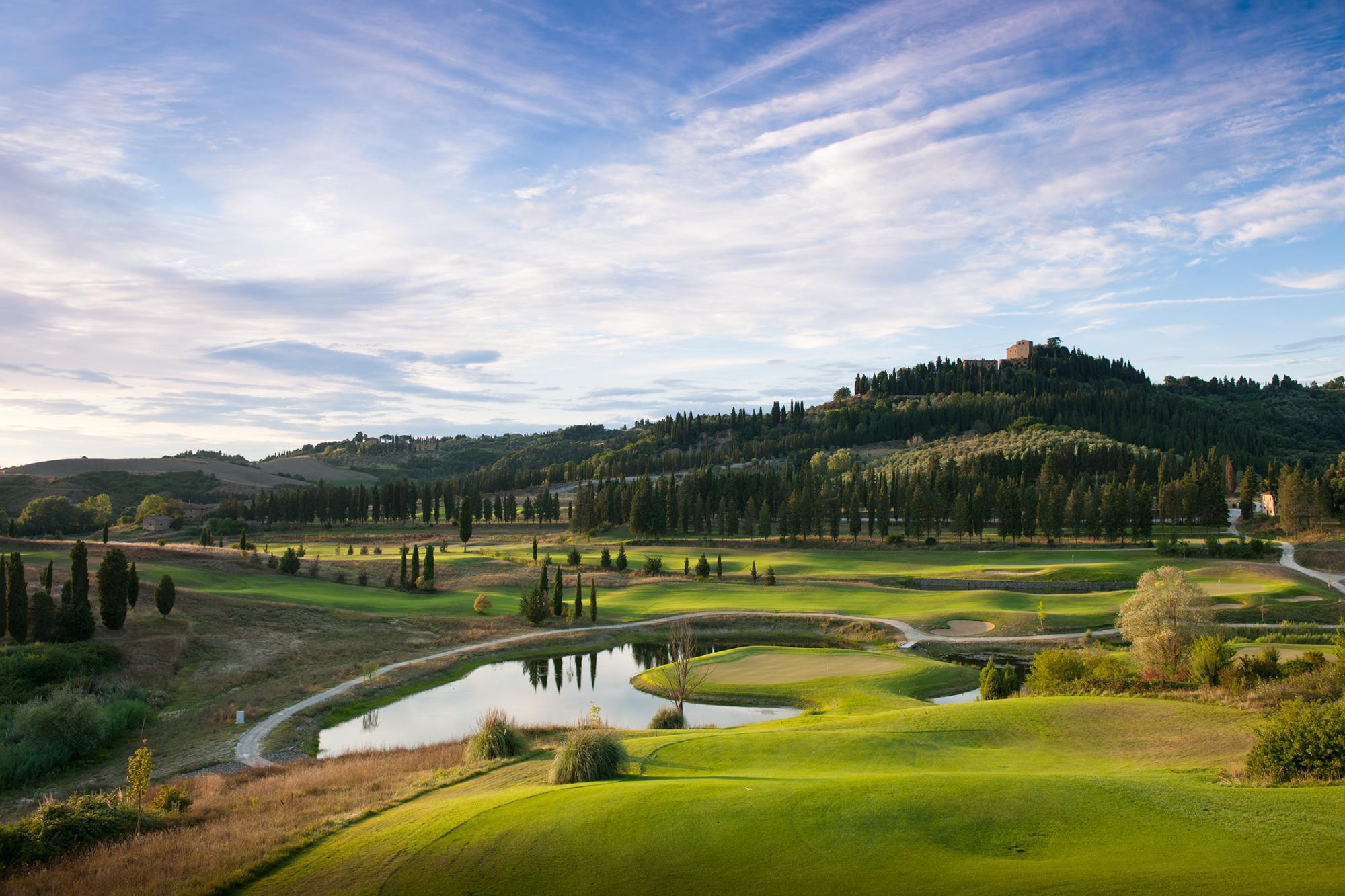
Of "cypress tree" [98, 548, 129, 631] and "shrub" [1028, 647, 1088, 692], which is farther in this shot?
"cypress tree" [98, 548, 129, 631]

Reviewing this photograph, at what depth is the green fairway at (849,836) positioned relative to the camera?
10.3 m

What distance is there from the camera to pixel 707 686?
130 feet

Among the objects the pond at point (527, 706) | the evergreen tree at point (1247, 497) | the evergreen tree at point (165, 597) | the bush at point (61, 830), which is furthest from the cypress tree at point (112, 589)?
the evergreen tree at point (1247, 497)

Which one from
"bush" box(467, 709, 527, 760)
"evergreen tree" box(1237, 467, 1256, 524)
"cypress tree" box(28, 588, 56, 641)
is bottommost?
"bush" box(467, 709, 527, 760)

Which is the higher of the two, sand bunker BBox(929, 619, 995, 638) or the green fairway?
the green fairway

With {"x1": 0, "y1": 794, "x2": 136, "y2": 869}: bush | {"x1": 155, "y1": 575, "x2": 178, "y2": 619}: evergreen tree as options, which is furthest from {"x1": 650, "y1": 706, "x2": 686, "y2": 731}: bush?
{"x1": 155, "y1": 575, "x2": 178, "y2": 619}: evergreen tree

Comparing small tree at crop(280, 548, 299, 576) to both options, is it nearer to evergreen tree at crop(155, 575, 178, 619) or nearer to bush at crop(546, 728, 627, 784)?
evergreen tree at crop(155, 575, 178, 619)

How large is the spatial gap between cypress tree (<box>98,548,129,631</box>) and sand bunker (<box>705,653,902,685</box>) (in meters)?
30.9

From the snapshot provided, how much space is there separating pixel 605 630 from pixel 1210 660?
1468 inches

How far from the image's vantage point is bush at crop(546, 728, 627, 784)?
55.5 ft

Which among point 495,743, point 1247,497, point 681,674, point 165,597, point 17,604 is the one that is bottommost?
point 681,674

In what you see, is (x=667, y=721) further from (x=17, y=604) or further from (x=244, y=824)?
(x=17, y=604)

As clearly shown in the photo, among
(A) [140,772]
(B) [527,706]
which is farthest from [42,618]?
(A) [140,772]

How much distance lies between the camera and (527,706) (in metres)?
38.1
